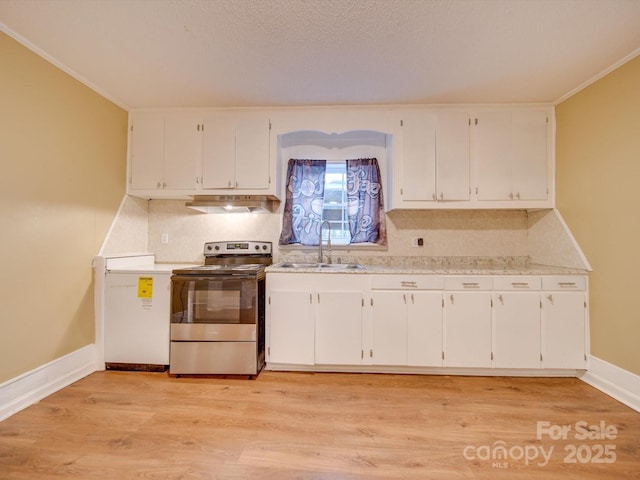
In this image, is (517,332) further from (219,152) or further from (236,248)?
(219,152)

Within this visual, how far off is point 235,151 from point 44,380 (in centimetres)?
236

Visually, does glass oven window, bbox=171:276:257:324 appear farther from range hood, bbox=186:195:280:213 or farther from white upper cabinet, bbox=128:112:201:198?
white upper cabinet, bbox=128:112:201:198

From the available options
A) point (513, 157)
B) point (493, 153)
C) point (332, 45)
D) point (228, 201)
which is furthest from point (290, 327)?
point (513, 157)

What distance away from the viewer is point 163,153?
274cm

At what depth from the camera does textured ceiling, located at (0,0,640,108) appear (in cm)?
158

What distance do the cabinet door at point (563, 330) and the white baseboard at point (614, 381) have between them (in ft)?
0.31

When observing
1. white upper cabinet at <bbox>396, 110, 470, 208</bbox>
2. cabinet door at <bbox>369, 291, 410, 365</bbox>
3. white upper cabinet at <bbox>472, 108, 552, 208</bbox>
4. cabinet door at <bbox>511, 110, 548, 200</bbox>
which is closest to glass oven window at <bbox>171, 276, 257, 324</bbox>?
cabinet door at <bbox>369, 291, 410, 365</bbox>

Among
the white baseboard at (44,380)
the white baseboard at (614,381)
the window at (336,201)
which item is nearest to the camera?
the white baseboard at (44,380)

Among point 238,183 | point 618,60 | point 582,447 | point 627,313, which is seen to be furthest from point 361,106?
point 582,447

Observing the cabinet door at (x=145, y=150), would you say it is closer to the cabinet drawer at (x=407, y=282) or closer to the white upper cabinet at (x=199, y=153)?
the white upper cabinet at (x=199, y=153)

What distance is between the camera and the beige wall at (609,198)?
1954 millimetres

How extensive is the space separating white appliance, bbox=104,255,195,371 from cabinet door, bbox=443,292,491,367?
2.47 m

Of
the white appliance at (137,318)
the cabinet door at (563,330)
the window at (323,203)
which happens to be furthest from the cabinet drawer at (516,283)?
the white appliance at (137,318)

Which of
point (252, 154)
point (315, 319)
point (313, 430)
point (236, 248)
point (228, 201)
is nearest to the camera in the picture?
point (313, 430)
